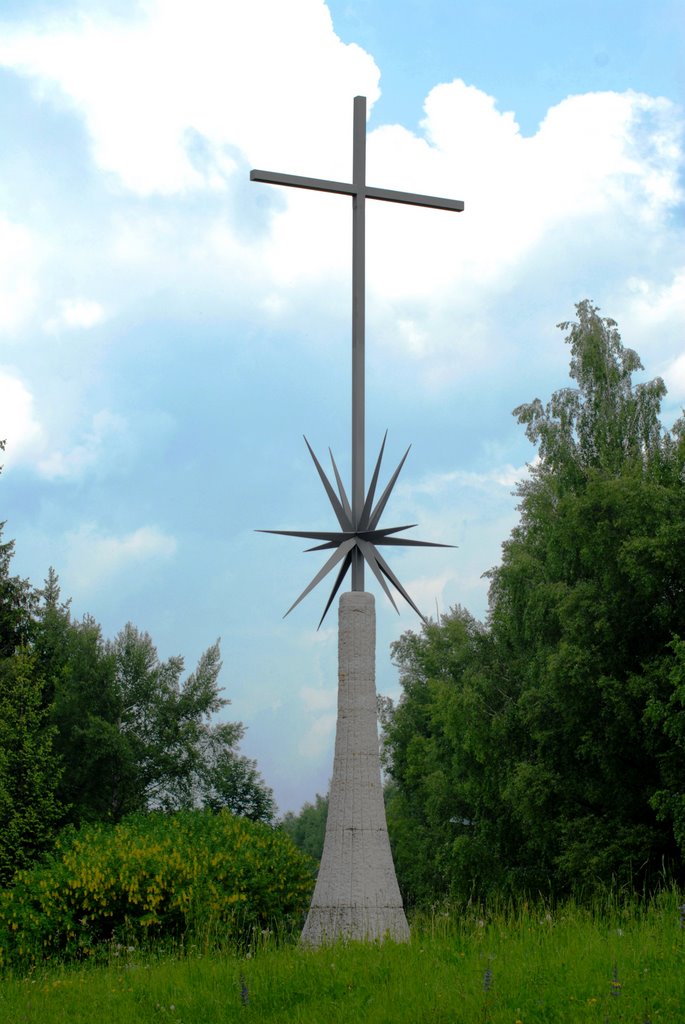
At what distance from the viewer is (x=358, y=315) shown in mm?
14102

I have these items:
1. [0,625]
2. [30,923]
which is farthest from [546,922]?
[0,625]

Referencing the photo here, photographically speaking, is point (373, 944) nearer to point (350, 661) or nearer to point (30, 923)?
point (350, 661)

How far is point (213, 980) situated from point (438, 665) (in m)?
26.3

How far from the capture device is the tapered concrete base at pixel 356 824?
12.0 meters

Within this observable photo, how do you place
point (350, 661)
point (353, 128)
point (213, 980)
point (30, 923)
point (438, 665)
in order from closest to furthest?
point (213, 980), point (350, 661), point (353, 128), point (30, 923), point (438, 665)

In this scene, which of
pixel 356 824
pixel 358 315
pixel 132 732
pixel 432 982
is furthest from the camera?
pixel 132 732

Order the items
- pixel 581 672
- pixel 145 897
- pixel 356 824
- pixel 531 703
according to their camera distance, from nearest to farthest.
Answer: pixel 356 824 → pixel 145 897 → pixel 581 672 → pixel 531 703

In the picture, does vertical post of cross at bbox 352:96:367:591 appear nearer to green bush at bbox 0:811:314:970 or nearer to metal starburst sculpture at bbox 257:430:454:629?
metal starburst sculpture at bbox 257:430:454:629

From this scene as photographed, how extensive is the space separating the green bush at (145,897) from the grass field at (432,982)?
12.7 ft

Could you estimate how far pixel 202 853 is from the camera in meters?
16.0

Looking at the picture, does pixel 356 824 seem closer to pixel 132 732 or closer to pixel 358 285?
pixel 358 285

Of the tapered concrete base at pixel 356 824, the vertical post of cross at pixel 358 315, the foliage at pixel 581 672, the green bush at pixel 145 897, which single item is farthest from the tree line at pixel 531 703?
the vertical post of cross at pixel 358 315

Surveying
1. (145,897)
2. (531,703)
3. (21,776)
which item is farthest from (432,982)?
(21,776)

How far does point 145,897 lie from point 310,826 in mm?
A: 56551
